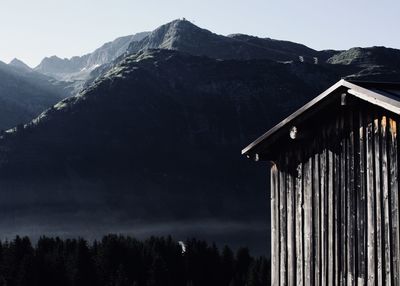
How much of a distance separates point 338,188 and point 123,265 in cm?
3678

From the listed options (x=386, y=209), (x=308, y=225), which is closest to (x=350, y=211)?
(x=386, y=209)

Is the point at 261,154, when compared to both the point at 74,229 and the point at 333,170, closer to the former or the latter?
the point at 333,170

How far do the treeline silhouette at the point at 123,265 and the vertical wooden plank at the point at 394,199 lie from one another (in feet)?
96.5

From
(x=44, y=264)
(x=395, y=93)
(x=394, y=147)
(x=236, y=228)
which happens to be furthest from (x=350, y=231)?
(x=236, y=228)

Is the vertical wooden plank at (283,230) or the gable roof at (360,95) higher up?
the gable roof at (360,95)


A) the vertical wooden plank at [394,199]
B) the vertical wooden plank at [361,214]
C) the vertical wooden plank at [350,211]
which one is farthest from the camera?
the vertical wooden plank at [350,211]

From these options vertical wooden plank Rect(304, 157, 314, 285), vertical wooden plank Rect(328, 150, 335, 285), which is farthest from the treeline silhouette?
vertical wooden plank Rect(328, 150, 335, 285)

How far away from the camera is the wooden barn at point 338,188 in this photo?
11430mm

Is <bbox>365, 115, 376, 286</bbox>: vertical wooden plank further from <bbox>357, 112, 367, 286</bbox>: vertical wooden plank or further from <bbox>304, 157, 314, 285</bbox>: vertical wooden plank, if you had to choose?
<bbox>304, 157, 314, 285</bbox>: vertical wooden plank

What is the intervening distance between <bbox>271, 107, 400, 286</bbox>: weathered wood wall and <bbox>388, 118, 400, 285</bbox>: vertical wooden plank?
0.06 ft

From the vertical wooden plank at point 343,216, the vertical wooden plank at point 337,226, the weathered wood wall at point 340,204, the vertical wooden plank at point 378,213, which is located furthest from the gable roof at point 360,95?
the vertical wooden plank at point 337,226

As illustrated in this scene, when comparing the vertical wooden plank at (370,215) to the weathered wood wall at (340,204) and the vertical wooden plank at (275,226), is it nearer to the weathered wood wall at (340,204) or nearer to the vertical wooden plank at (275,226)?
the weathered wood wall at (340,204)

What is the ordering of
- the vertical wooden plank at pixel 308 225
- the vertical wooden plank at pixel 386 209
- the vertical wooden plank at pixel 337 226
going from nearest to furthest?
the vertical wooden plank at pixel 386 209, the vertical wooden plank at pixel 337 226, the vertical wooden plank at pixel 308 225

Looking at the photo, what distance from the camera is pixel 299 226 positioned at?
1383 cm
